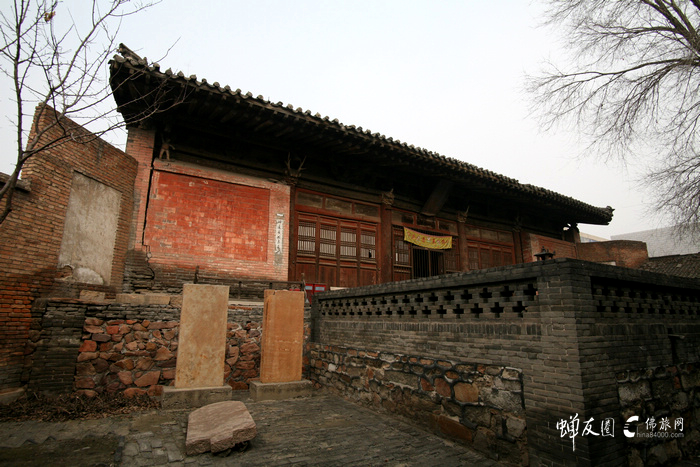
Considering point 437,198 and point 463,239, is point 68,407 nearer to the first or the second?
point 437,198

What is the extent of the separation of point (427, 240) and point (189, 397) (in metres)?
7.84

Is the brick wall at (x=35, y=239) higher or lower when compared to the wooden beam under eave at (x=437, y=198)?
lower

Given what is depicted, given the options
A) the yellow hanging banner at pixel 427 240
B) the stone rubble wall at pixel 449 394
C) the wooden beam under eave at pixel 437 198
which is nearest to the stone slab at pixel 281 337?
the stone rubble wall at pixel 449 394

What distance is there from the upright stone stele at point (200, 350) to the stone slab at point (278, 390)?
47 centimetres

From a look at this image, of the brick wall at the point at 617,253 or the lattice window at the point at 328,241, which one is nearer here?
the lattice window at the point at 328,241

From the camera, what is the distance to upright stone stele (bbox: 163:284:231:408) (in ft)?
17.9

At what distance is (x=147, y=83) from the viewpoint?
6.35 meters

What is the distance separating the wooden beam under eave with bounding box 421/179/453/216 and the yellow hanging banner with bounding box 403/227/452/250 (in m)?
0.72

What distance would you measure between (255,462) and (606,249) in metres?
19.6

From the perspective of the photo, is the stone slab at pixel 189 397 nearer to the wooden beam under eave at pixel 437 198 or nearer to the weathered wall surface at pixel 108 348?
the weathered wall surface at pixel 108 348

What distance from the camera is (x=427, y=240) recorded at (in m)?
11.4

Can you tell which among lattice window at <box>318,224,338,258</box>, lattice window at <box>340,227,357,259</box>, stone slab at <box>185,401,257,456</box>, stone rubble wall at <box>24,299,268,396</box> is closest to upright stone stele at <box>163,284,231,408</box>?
stone rubble wall at <box>24,299,268,396</box>

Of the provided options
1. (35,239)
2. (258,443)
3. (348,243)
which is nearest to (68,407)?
(35,239)

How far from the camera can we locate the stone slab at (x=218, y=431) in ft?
11.7
